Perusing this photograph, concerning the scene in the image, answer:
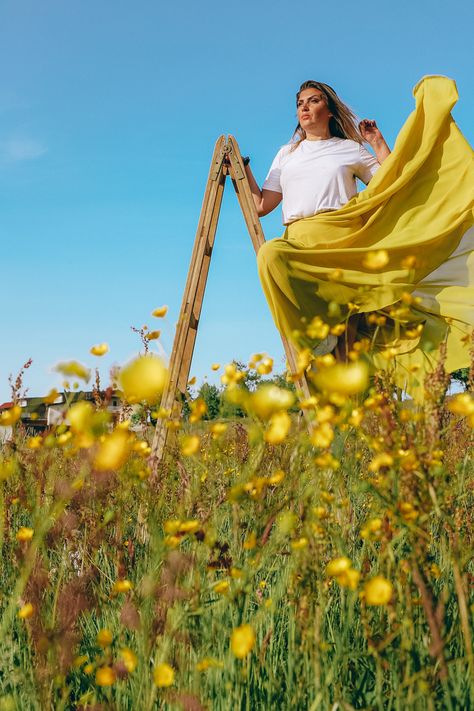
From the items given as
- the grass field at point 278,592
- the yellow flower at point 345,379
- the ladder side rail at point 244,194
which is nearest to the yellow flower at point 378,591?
the grass field at point 278,592

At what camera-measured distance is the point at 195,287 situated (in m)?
3.75

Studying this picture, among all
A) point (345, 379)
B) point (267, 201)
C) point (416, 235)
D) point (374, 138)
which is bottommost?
point (345, 379)

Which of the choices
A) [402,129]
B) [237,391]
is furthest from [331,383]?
[402,129]

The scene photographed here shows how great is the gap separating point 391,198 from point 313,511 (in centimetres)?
318

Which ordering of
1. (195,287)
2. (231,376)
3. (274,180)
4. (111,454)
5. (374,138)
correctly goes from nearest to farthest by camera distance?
1. (111,454)
2. (231,376)
3. (195,287)
4. (374,138)
5. (274,180)

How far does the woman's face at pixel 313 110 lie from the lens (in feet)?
15.0

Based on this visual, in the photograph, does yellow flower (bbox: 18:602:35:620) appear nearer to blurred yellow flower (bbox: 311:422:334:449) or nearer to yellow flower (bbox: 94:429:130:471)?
yellow flower (bbox: 94:429:130:471)

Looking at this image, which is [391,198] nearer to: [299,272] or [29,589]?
[299,272]

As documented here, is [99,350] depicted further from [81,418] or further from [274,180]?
[274,180]

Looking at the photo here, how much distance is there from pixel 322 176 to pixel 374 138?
494 mm

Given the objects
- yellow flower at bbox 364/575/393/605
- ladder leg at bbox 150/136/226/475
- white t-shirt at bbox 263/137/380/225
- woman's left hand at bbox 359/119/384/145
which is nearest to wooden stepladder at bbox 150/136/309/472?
ladder leg at bbox 150/136/226/475

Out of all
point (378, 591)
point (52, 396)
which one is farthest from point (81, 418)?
point (378, 591)

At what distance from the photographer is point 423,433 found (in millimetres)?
1413

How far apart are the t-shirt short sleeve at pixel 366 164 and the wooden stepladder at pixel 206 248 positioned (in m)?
0.88
